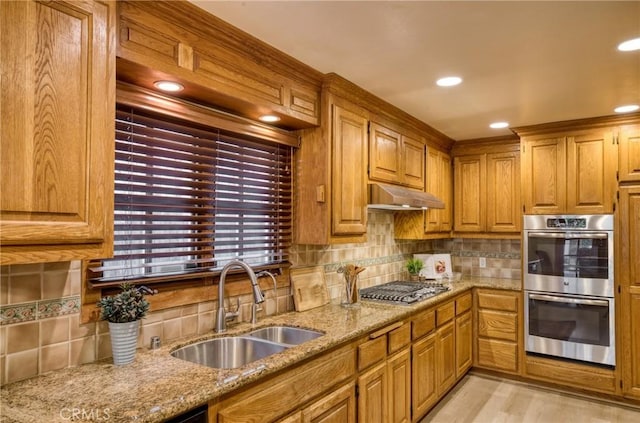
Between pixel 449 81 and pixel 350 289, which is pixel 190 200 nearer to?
pixel 350 289

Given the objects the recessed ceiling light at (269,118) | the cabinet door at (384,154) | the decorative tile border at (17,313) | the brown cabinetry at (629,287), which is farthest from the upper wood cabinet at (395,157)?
the decorative tile border at (17,313)

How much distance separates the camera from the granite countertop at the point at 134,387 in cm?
123

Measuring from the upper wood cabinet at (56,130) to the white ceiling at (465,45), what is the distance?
547 millimetres

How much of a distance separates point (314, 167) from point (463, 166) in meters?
2.40

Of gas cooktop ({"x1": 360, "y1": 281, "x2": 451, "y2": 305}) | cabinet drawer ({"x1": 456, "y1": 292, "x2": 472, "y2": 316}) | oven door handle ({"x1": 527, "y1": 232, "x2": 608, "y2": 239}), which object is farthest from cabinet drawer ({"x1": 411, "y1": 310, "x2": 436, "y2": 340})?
oven door handle ({"x1": 527, "y1": 232, "x2": 608, "y2": 239})

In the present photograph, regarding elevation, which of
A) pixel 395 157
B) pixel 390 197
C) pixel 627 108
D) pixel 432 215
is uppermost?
pixel 627 108

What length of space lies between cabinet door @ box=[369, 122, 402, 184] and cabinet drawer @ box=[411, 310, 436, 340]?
1.06m

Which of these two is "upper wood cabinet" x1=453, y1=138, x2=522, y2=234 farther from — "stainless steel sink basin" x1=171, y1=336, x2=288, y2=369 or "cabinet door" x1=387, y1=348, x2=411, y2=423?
"stainless steel sink basin" x1=171, y1=336, x2=288, y2=369

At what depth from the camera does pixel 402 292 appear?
128 inches

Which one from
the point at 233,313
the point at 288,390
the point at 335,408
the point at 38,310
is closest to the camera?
the point at 38,310

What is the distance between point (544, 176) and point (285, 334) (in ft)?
9.42

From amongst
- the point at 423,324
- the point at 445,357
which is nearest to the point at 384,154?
the point at 423,324

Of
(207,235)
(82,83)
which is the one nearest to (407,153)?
(207,235)

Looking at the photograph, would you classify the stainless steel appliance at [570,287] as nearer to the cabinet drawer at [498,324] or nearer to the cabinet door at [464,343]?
the cabinet drawer at [498,324]
